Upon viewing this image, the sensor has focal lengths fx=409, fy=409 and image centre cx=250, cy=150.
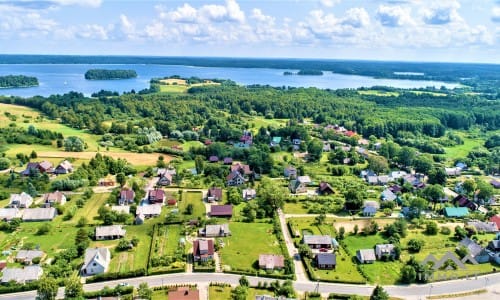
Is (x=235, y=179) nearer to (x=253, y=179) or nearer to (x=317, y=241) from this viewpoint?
(x=253, y=179)

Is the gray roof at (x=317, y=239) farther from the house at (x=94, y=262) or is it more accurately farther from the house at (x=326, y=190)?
the house at (x=94, y=262)

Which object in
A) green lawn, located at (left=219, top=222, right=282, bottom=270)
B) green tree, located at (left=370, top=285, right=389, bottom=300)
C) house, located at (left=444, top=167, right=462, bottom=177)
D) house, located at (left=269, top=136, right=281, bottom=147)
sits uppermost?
Result: house, located at (left=269, top=136, right=281, bottom=147)

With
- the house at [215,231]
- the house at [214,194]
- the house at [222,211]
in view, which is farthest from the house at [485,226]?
Result: the house at [214,194]

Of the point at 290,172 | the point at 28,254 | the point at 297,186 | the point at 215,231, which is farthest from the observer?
the point at 290,172

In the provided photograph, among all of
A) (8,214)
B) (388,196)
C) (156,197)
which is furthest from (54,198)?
(388,196)

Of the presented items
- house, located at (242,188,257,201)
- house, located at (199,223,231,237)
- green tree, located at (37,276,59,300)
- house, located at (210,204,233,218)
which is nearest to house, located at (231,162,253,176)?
house, located at (242,188,257,201)

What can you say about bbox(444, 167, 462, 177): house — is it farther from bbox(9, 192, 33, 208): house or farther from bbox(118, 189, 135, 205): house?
bbox(9, 192, 33, 208): house

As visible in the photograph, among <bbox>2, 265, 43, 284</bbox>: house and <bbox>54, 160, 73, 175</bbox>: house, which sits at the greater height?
<bbox>54, 160, 73, 175</bbox>: house

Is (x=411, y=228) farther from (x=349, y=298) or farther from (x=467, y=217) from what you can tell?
(x=349, y=298)
